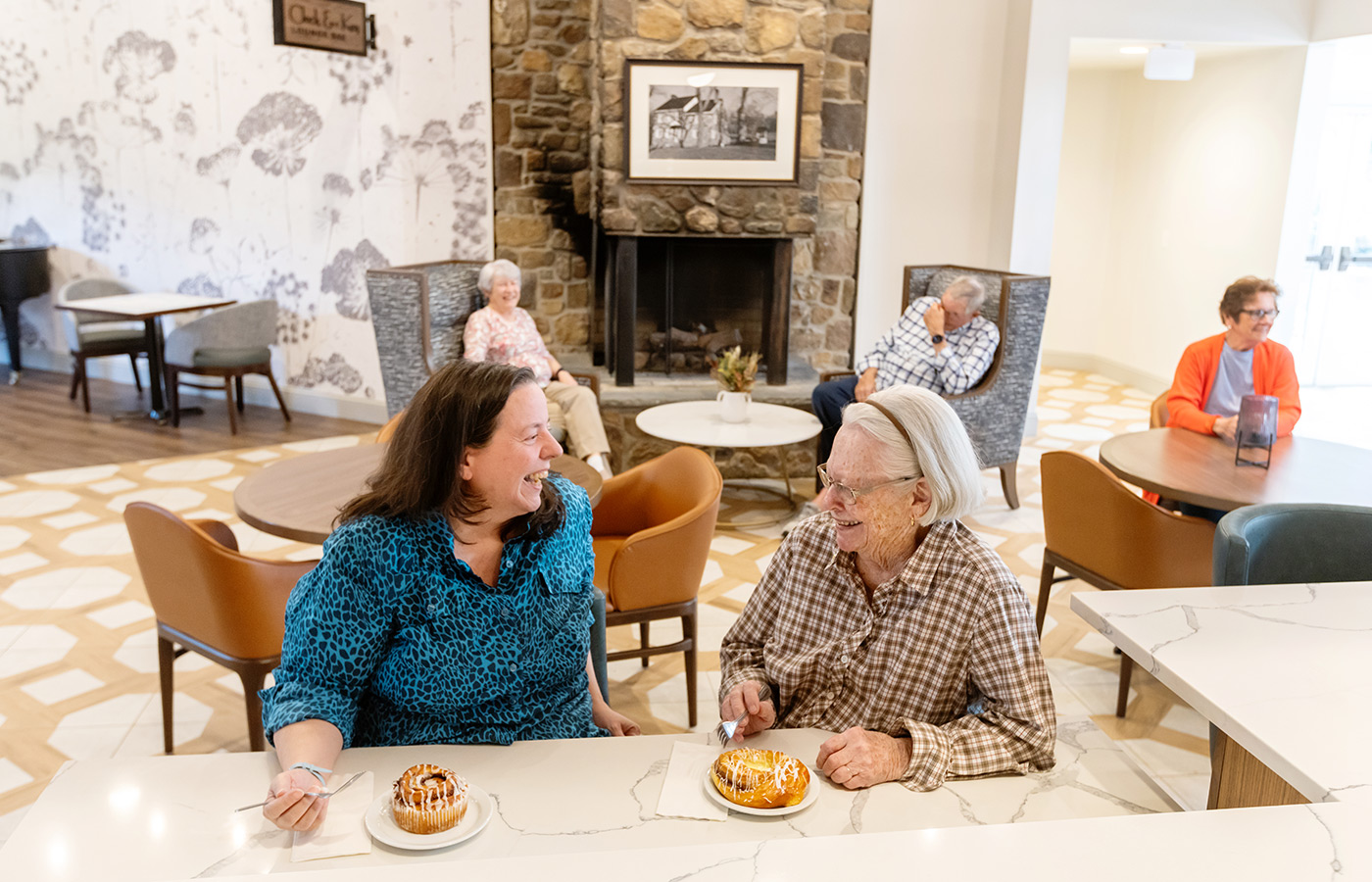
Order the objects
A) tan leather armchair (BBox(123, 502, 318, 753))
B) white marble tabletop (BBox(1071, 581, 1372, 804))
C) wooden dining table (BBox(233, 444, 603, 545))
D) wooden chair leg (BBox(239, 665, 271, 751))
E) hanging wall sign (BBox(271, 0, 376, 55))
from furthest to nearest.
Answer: hanging wall sign (BBox(271, 0, 376, 55)) → wooden dining table (BBox(233, 444, 603, 545)) → wooden chair leg (BBox(239, 665, 271, 751)) → tan leather armchair (BBox(123, 502, 318, 753)) → white marble tabletop (BBox(1071, 581, 1372, 804))

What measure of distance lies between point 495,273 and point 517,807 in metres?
3.93

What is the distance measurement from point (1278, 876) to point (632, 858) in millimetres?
648

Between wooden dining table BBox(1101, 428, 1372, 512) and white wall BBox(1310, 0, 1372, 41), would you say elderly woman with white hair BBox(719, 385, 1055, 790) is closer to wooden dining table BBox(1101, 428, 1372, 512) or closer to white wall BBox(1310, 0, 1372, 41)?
wooden dining table BBox(1101, 428, 1372, 512)

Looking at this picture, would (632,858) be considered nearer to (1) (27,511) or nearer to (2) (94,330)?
(1) (27,511)

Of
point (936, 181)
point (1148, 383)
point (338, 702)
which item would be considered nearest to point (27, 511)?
point (338, 702)

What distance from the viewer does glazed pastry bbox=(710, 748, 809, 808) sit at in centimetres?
127

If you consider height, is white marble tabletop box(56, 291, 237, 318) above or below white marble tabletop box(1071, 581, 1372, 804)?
below

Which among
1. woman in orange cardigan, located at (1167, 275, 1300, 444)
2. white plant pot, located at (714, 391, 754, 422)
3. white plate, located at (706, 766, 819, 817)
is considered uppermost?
woman in orange cardigan, located at (1167, 275, 1300, 444)

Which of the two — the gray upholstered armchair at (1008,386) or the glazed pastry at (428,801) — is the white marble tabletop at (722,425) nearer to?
the gray upholstered armchair at (1008,386)

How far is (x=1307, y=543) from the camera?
2086 mm

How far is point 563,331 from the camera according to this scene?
21.0 ft

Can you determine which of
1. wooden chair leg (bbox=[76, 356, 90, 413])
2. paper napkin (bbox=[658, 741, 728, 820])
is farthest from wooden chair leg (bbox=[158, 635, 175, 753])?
wooden chair leg (bbox=[76, 356, 90, 413])

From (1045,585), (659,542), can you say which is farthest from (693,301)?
(659,542)

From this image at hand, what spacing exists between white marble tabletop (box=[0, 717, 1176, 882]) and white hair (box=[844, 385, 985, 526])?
0.38 meters
